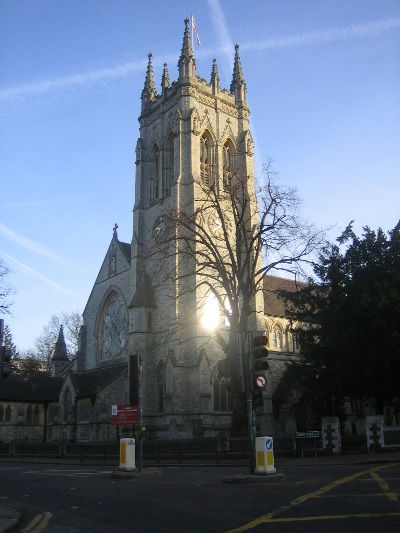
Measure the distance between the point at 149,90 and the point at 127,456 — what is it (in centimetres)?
3786

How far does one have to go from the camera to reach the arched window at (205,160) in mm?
41594

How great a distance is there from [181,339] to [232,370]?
72.6 ft

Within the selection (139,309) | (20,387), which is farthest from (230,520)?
(20,387)

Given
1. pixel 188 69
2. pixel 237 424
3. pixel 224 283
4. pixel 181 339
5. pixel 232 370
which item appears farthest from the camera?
pixel 188 69

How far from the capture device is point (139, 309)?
38812 mm

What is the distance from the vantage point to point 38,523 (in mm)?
8766

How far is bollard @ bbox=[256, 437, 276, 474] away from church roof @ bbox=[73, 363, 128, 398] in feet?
84.3

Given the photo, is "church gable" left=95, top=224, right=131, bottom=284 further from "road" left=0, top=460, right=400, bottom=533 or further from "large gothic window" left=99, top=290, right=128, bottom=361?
"road" left=0, top=460, right=400, bottom=533

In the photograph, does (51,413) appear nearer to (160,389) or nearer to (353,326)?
(160,389)

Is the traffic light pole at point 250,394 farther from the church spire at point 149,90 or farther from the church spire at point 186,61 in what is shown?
the church spire at point 149,90

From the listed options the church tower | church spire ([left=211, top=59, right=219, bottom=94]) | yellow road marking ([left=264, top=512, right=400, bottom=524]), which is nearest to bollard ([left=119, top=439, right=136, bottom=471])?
yellow road marking ([left=264, top=512, right=400, bottom=524])

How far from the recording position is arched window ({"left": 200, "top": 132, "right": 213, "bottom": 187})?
41.6m

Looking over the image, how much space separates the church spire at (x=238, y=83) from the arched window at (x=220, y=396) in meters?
24.2

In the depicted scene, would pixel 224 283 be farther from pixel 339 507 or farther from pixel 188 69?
pixel 188 69
